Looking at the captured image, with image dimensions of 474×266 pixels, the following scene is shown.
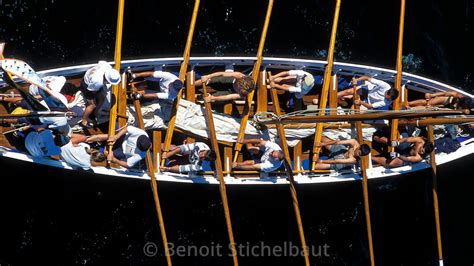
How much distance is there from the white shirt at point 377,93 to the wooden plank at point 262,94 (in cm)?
218

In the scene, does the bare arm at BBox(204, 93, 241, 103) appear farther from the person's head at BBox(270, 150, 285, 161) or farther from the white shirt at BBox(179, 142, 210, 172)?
the person's head at BBox(270, 150, 285, 161)

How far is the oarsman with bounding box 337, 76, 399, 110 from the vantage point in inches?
518

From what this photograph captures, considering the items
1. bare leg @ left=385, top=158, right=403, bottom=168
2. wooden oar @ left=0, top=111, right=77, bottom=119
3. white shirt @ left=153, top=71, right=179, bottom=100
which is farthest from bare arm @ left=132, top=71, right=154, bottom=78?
bare leg @ left=385, top=158, right=403, bottom=168

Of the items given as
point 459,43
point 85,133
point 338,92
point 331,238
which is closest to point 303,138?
point 338,92

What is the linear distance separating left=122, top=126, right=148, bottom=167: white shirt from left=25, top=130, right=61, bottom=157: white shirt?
49.1 inches

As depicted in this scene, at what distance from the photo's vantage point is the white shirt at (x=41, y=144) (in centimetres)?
1168

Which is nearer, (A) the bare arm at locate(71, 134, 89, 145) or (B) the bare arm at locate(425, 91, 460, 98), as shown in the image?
(A) the bare arm at locate(71, 134, 89, 145)

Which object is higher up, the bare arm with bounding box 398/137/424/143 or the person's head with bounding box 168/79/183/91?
the person's head with bounding box 168/79/183/91

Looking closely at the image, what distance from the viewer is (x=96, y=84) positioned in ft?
38.1

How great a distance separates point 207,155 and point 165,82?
165cm

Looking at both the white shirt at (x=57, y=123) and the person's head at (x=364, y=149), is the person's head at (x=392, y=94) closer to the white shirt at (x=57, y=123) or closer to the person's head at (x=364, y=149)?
the person's head at (x=364, y=149)

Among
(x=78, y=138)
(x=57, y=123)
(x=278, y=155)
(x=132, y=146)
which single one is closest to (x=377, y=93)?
(x=278, y=155)

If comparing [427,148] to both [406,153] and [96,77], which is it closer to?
[406,153]

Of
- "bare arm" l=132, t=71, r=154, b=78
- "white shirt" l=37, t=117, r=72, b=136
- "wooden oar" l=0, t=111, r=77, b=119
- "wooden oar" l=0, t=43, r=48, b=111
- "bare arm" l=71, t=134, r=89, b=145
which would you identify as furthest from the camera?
"bare arm" l=132, t=71, r=154, b=78
